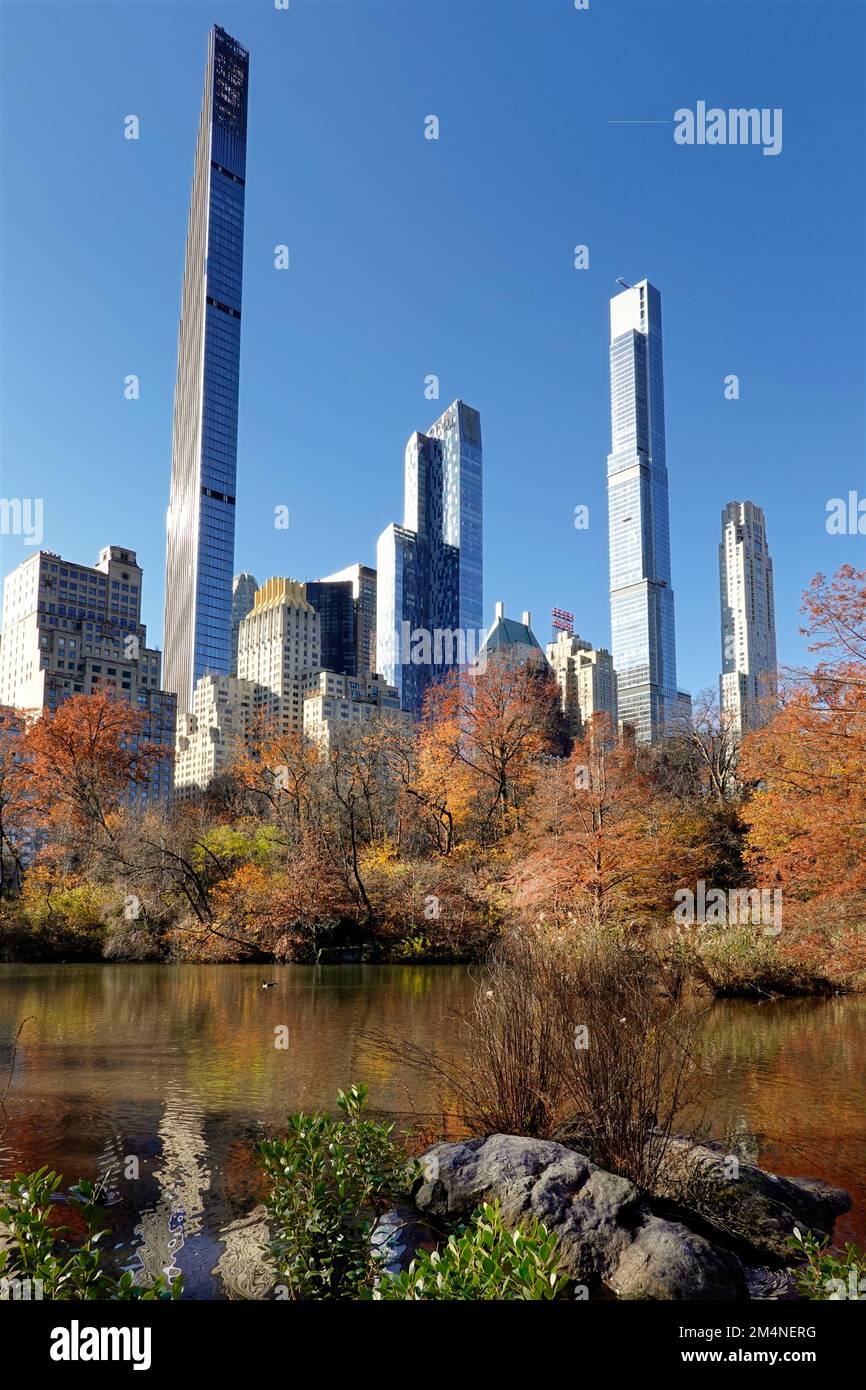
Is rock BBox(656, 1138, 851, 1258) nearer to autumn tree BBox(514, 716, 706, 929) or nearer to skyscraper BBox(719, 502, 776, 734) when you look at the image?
autumn tree BBox(514, 716, 706, 929)

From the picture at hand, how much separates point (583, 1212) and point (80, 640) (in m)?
73.3

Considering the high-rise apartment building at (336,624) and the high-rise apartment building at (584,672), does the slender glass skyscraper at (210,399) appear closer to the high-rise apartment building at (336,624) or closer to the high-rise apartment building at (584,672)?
the high-rise apartment building at (336,624)

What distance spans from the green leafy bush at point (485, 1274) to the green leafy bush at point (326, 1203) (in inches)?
26.9

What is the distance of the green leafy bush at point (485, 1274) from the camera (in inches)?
124

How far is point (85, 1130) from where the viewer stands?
7527mm

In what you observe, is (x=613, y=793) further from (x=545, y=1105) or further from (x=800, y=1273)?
(x=800, y=1273)

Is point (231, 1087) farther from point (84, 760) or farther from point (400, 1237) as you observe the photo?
point (84, 760)

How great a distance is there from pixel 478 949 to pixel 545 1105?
18.1 metres

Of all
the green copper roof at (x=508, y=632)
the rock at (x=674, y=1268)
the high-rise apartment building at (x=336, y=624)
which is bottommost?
the rock at (x=674, y=1268)

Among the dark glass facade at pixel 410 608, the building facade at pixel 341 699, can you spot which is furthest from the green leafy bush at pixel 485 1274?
the dark glass facade at pixel 410 608

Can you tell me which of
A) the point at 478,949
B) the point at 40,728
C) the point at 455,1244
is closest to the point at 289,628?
the point at 40,728

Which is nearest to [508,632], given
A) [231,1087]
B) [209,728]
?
[209,728]

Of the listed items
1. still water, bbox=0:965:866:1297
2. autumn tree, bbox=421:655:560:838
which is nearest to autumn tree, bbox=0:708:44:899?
still water, bbox=0:965:866:1297

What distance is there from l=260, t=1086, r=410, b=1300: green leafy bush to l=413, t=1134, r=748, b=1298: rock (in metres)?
0.46
